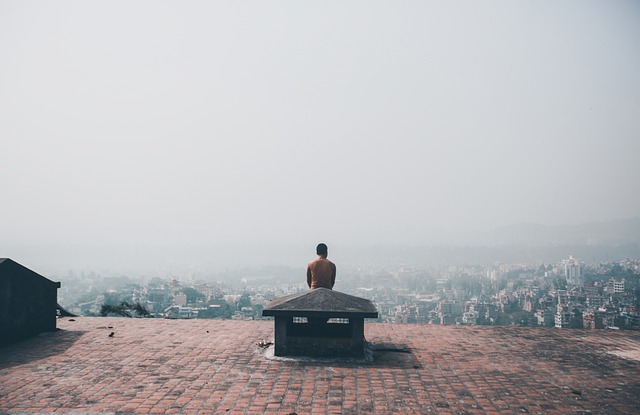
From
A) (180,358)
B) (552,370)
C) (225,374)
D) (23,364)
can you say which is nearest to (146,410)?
(225,374)

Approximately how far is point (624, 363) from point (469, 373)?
2.74m

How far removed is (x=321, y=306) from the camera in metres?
7.86

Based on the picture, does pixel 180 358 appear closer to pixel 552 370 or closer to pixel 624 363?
pixel 552 370

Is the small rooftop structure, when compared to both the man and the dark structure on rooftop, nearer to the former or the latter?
the man

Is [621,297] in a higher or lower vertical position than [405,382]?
lower

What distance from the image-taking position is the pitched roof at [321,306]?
7.70 metres

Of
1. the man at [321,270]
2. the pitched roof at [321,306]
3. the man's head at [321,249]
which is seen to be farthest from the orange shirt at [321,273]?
the pitched roof at [321,306]

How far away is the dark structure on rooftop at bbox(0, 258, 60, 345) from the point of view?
8602mm

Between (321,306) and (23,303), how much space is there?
18.6ft

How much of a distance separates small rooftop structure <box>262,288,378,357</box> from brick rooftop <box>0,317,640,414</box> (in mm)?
332

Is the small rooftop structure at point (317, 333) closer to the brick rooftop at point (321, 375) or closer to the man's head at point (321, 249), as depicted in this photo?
the brick rooftop at point (321, 375)

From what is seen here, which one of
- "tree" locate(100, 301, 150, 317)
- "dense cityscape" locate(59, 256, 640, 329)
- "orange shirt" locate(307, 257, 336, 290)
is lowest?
"dense cityscape" locate(59, 256, 640, 329)

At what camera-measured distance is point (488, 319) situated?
40500 mm

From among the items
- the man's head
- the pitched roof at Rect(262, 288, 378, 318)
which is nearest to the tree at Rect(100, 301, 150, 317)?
the man's head
